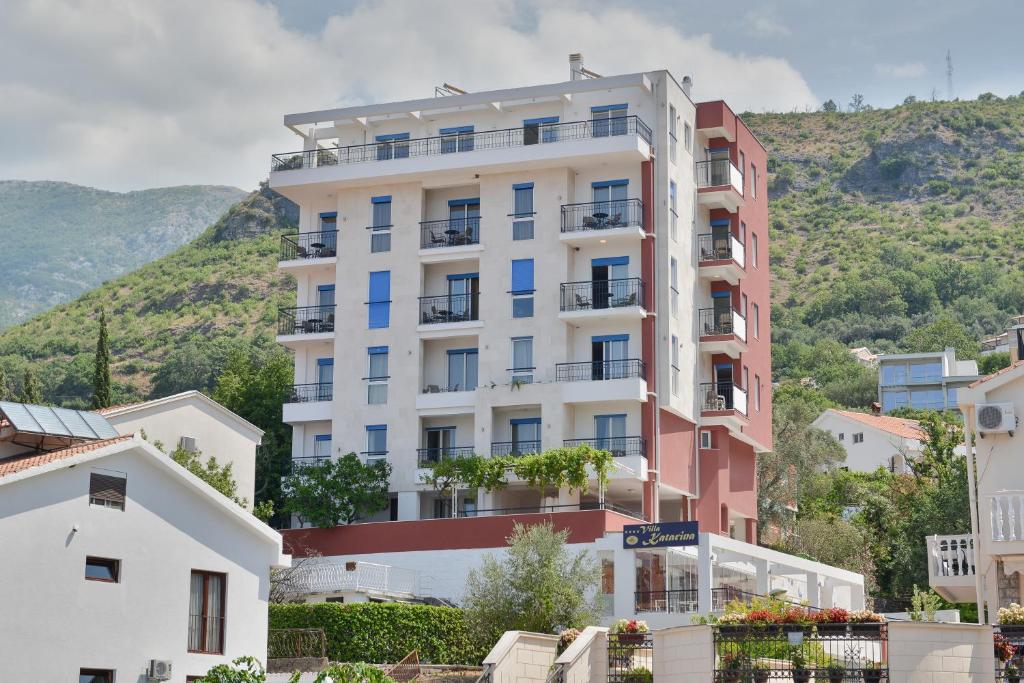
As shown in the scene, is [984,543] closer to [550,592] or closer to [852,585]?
[550,592]

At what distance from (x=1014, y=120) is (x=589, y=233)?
137 metres

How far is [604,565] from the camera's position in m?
52.1

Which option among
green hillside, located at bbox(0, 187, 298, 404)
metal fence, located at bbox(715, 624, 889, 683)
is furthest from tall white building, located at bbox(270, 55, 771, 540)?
green hillside, located at bbox(0, 187, 298, 404)

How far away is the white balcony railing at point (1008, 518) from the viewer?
36531mm

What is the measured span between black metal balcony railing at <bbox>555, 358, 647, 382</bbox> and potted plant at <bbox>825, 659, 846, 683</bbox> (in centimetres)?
3027

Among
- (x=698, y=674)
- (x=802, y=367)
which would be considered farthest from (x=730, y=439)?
(x=802, y=367)

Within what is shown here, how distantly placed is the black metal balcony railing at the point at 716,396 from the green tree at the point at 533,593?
64.2 ft

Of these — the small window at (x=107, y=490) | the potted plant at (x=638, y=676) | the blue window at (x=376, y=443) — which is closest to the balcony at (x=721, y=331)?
the blue window at (x=376, y=443)

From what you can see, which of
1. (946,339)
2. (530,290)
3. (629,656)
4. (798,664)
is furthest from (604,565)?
(946,339)

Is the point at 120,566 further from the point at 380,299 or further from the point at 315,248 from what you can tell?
the point at 315,248

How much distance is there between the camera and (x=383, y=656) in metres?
44.6

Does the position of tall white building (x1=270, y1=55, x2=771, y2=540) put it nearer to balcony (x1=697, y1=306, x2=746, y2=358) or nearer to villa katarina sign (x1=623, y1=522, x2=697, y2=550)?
balcony (x1=697, y1=306, x2=746, y2=358)

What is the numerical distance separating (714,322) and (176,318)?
72.2m

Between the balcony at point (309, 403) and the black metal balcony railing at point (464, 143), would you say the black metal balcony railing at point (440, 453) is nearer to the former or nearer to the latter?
the balcony at point (309, 403)
